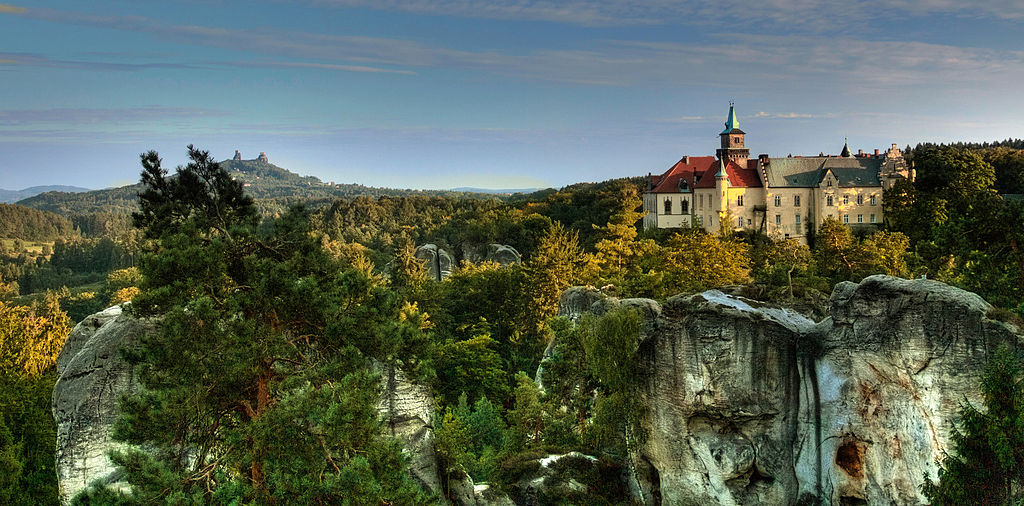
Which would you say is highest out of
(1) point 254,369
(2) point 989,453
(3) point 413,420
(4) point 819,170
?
(4) point 819,170

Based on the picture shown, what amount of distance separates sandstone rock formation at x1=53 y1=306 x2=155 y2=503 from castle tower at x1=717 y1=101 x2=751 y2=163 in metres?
55.0

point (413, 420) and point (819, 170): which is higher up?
point (819, 170)

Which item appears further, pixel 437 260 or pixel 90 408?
pixel 437 260

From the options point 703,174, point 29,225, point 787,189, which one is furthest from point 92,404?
point 29,225

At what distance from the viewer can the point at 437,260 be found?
76062 mm

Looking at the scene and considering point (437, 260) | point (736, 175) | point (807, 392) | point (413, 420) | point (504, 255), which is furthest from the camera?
point (437, 260)

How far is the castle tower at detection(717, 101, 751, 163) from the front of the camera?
209 ft

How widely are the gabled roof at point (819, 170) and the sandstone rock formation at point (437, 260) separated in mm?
31656

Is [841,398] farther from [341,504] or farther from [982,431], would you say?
[341,504]

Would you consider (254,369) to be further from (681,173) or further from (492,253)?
(492,253)

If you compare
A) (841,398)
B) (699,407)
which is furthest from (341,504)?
(841,398)

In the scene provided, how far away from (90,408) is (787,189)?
181 feet

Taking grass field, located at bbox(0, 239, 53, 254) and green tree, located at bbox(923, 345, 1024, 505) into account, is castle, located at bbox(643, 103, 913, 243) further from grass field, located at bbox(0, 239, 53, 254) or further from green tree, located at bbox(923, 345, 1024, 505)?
grass field, located at bbox(0, 239, 53, 254)

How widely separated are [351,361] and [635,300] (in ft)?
34.8
